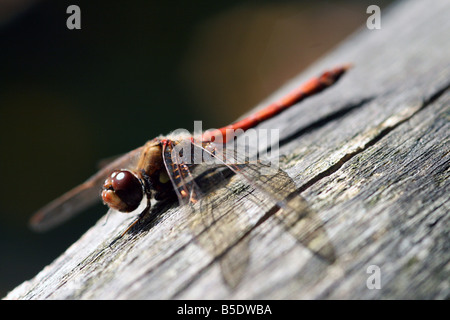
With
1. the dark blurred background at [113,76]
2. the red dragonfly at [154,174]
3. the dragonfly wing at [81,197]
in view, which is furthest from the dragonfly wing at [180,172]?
the dark blurred background at [113,76]

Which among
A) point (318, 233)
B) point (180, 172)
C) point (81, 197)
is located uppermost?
point (81, 197)

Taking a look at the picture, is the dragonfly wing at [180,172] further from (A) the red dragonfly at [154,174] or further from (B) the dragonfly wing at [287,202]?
(B) the dragonfly wing at [287,202]

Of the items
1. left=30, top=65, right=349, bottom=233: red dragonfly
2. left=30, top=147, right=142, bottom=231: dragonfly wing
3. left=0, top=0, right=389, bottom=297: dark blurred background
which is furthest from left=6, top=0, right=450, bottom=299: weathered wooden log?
left=0, top=0, right=389, bottom=297: dark blurred background

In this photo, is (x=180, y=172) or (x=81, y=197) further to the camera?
(x=81, y=197)

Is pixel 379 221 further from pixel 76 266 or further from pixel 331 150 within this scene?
pixel 76 266

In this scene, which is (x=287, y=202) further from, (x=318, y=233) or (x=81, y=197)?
(x=81, y=197)

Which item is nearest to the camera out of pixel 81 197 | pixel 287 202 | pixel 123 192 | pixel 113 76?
pixel 287 202

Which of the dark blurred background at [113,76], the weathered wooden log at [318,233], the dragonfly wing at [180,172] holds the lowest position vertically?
the weathered wooden log at [318,233]

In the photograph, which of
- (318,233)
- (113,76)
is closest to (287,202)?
(318,233)
